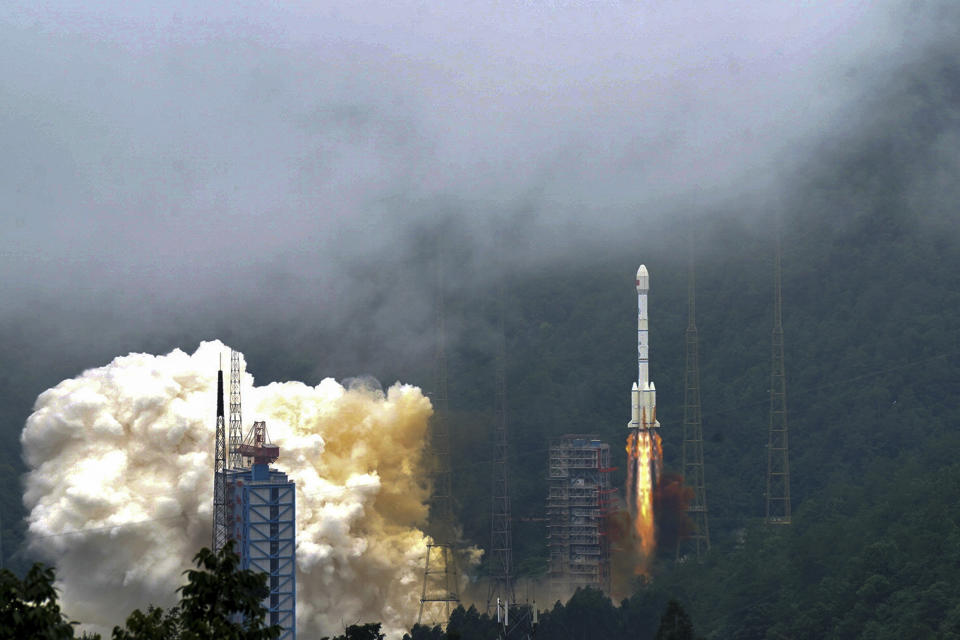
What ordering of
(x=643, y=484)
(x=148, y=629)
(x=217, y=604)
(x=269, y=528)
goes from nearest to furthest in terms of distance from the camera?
(x=217, y=604), (x=148, y=629), (x=269, y=528), (x=643, y=484)

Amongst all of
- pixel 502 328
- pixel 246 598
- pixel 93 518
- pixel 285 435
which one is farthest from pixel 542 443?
pixel 246 598

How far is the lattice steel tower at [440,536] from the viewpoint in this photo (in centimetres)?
12025

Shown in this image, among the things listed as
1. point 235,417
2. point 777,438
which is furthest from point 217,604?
point 777,438

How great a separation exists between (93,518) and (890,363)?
66.5m

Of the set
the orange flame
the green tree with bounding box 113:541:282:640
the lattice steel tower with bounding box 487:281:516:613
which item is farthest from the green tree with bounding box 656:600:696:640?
the green tree with bounding box 113:541:282:640

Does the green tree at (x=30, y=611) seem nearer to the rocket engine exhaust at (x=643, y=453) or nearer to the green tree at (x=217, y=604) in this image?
the green tree at (x=217, y=604)

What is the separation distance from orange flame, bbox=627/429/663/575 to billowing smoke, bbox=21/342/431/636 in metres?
15.3

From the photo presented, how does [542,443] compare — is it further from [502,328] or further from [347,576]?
[347,576]

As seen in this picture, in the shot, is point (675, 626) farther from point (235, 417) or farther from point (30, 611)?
point (30, 611)

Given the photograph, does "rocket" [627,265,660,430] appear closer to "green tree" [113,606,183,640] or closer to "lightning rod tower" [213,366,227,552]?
"lightning rod tower" [213,366,227,552]

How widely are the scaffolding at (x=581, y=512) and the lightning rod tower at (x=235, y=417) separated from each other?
2229cm

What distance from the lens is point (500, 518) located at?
130 m

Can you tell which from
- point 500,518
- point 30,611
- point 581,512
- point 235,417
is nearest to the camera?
point 30,611

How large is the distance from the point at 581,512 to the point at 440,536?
908 centimetres
